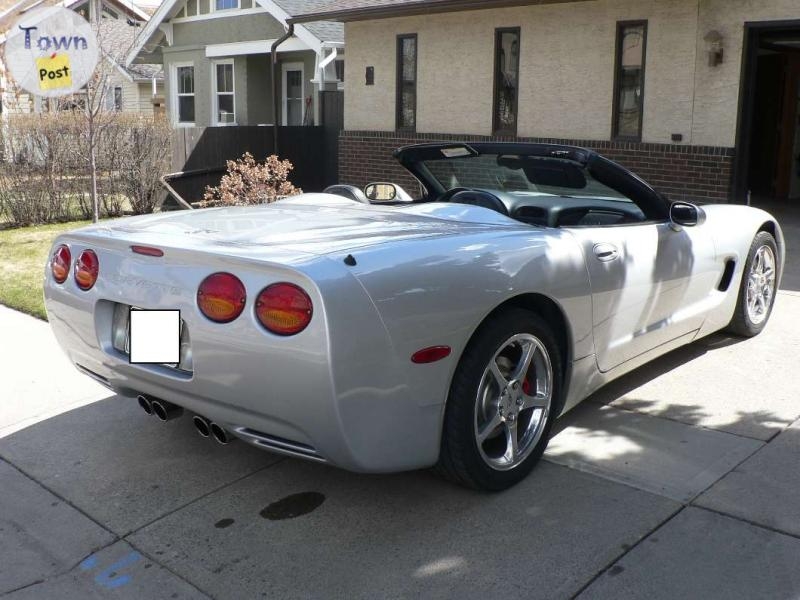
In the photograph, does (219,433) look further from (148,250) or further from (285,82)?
(285,82)

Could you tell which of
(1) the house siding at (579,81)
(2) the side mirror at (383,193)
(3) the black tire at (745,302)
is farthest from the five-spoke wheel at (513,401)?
(1) the house siding at (579,81)

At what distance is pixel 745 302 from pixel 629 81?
23.0 ft

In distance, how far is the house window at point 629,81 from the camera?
11914 mm

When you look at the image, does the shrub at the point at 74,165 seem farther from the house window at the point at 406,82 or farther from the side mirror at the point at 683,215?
the side mirror at the point at 683,215

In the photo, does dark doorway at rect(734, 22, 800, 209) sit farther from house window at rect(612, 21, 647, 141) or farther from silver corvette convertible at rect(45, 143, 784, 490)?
silver corvette convertible at rect(45, 143, 784, 490)

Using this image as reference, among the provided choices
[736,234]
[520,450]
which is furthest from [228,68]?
[520,450]

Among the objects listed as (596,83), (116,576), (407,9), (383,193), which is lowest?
(116,576)

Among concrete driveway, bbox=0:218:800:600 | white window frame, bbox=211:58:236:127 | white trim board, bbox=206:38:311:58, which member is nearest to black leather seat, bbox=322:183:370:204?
concrete driveway, bbox=0:218:800:600

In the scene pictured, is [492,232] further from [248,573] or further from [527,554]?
[248,573]

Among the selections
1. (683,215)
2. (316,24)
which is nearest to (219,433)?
(683,215)

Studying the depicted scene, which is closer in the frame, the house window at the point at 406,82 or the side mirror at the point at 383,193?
the side mirror at the point at 383,193

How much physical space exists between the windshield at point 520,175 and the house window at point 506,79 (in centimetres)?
860

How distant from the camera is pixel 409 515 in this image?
11.8ft

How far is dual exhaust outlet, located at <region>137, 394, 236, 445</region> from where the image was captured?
349 cm
